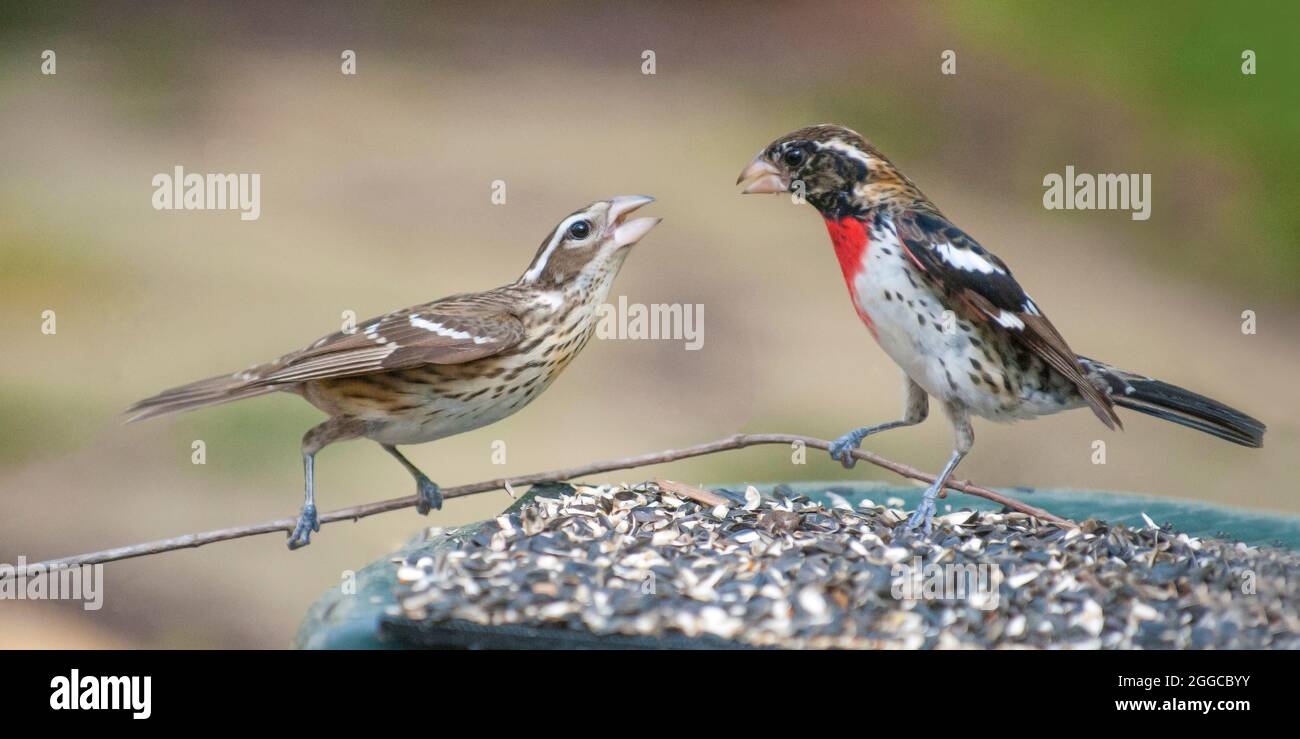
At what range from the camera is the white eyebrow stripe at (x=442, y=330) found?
3.03m

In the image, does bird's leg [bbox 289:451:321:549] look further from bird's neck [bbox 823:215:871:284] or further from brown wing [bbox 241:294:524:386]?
bird's neck [bbox 823:215:871:284]

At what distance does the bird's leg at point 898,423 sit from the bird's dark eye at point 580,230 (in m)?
A: 0.81

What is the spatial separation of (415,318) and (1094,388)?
163 cm

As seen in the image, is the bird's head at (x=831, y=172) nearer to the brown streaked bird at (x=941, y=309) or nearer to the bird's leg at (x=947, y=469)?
the brown streaked bird at (x=941, y=309)

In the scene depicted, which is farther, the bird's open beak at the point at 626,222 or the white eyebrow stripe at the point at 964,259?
the bird's open beak at the point at 626,222

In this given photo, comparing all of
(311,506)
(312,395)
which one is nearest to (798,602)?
(311,506)

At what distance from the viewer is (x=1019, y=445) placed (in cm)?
562

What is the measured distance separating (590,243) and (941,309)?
86 centimetres

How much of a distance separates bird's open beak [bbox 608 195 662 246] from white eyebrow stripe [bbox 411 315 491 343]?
16.1 inches

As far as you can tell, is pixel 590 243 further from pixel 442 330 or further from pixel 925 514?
pixel 925 514

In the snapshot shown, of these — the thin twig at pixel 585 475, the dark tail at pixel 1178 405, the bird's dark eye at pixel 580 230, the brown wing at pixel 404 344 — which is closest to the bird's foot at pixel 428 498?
the thin twig at pixel 585 475

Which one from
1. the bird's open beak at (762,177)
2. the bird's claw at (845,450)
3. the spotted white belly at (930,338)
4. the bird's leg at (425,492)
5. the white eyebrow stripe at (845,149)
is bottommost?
the bird's leg at (425,492)

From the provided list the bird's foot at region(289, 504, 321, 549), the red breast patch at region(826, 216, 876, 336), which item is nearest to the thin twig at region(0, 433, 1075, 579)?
the bird's foot at region(289, 504, 321, 549)
